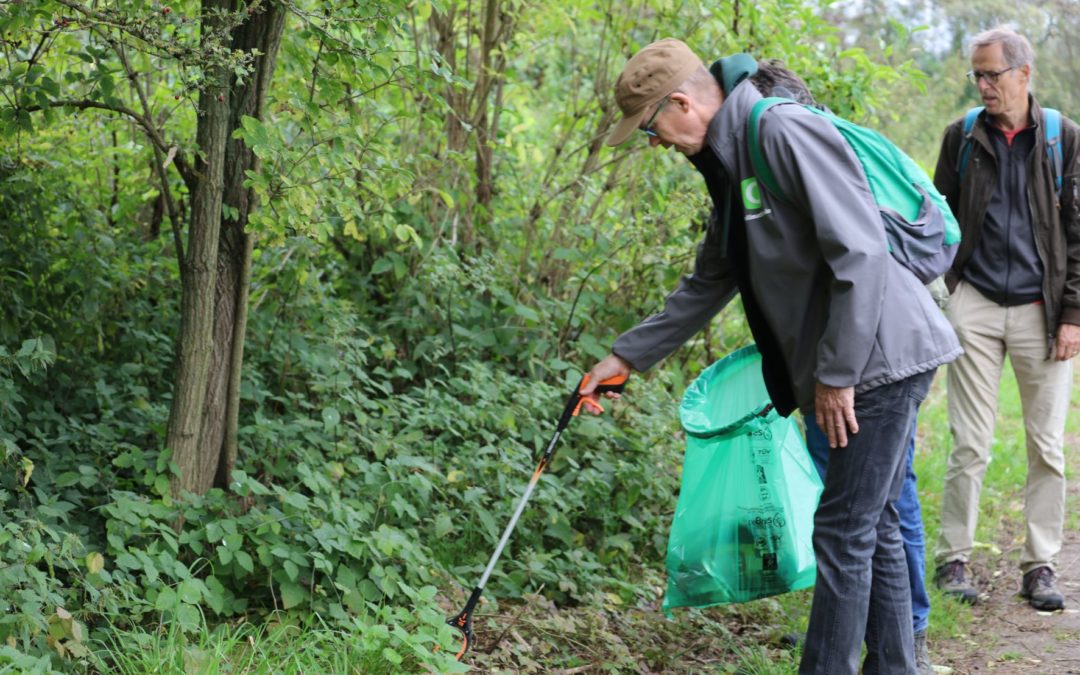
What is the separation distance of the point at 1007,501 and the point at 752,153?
4.20 metres

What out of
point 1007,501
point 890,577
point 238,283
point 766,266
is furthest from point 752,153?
point 1007,501

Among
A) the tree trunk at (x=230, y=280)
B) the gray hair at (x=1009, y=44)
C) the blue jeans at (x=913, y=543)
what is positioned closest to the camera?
the blue jeans at (x=913, y=543)

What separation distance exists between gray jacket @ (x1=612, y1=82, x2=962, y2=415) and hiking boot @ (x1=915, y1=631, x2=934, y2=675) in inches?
44.7

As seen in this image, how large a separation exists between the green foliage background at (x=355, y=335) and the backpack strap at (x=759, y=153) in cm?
144

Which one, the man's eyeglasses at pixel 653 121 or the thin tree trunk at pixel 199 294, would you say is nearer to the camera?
the man's eyeglasses at pixel 653 121

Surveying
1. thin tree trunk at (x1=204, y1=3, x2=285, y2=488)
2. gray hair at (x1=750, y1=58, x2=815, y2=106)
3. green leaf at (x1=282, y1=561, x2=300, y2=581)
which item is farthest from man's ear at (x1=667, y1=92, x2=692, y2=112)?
green leaf at (x1=282, y1=561, x2=300, y2=581)

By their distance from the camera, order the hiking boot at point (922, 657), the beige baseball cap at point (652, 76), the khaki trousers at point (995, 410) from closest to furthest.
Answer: the beige baseball cap at point (652, 76) → the hiking boot at point (922, 657) → the khaki trousers at point (995, 410)

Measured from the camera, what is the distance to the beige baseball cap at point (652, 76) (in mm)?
3055

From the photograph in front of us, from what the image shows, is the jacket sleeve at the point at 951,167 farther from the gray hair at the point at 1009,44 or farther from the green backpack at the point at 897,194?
the green backpack at the point at 897,194

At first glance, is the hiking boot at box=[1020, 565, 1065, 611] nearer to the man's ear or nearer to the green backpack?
the green backpack

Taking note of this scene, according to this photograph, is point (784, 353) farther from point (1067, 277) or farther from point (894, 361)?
point (1067, 277)

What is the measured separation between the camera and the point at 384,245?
6164 mm

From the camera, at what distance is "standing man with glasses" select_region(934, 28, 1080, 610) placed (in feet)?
14.9

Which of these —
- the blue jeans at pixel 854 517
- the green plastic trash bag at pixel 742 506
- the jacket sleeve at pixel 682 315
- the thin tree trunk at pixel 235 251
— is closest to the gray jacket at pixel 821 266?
the blue jeans at pixel 854 517
